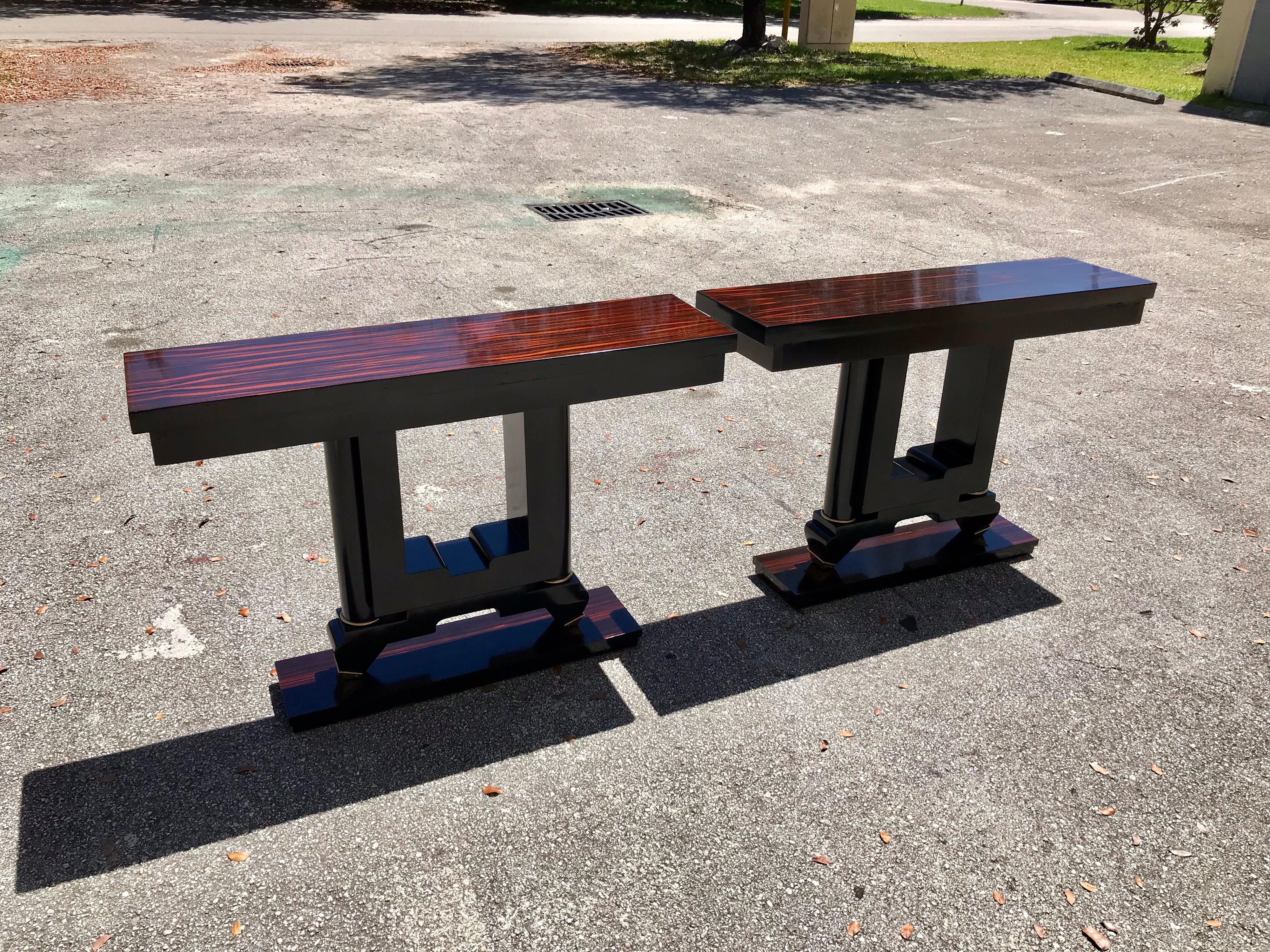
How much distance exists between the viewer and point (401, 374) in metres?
2.99

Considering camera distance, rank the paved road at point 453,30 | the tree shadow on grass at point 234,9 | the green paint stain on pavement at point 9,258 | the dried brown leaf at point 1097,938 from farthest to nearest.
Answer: the tree shadow on grass at point 234,9
the paved road at point 453,30
the green paint stain on pavement at point 9,258
the dried brown leaf at point 1097,938

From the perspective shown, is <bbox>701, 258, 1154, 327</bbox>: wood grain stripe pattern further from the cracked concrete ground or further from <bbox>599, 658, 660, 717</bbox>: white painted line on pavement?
<bbox>599, 658, 660, 717</bbox>: white painted line on pavement

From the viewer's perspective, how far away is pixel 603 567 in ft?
14.4

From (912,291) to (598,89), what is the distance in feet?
41.0

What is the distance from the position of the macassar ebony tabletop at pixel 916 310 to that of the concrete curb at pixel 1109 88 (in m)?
13.3

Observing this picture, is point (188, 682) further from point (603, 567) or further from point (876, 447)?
point (876, 447)

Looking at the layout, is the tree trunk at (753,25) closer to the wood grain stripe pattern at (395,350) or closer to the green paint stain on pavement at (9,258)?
the green paint stain on pavement at (9,258)

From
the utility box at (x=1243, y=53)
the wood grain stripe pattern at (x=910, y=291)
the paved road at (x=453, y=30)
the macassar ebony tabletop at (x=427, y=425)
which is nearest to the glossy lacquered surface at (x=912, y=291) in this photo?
the wood grain stripe pattern at (x=910, y=291)

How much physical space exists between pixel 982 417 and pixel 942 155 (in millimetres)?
8809

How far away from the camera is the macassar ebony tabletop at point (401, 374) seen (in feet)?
9.24

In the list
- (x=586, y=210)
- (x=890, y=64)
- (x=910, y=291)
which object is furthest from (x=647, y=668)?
(x=890, y=64)

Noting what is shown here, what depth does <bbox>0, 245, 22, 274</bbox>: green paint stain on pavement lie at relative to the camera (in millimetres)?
7453

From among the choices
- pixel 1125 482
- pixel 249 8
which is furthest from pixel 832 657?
pixel 249 8

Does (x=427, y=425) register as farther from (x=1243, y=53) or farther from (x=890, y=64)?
(x=890, y=64)
